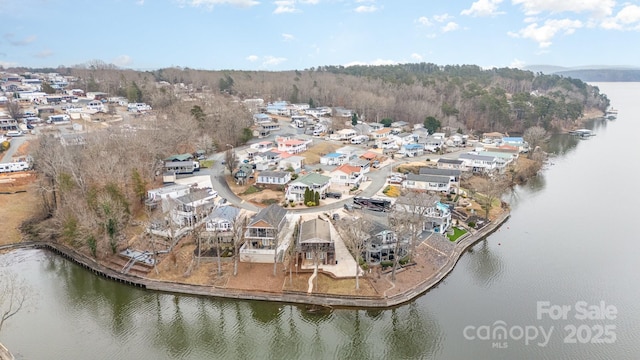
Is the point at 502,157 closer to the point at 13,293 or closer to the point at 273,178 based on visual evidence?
the point at 273,178

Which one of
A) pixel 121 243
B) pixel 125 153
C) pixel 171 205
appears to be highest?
pixel 125 153

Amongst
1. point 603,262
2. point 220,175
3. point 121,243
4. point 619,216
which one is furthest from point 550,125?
point 121,243

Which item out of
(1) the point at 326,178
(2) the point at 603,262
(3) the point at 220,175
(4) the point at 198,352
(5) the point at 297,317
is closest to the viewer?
(4) the point at 198,352

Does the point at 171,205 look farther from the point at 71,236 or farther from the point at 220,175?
the point at 220,175

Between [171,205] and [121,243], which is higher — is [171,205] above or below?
above

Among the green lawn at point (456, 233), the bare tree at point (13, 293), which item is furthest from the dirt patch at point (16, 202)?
the green lawn at point (456, 233)

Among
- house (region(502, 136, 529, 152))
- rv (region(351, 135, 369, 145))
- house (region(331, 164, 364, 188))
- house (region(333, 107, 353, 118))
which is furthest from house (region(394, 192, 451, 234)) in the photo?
house (region(333, 107, 353, 118))

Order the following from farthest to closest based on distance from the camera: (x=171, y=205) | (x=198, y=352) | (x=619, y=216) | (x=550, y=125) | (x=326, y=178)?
1. (x=550, y=125)
2. (x=326, y=178)
3. (x=619, y=216)
4. (x=171, y=205)
5. (x=198, y=352)

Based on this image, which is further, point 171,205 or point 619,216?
point 619,216
